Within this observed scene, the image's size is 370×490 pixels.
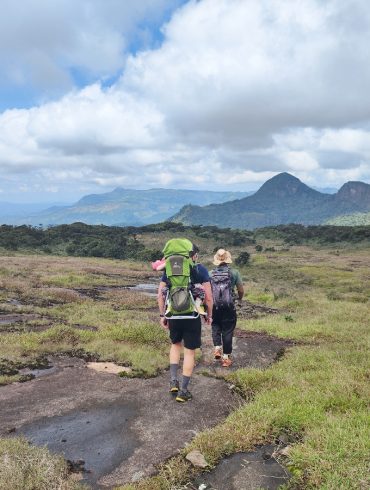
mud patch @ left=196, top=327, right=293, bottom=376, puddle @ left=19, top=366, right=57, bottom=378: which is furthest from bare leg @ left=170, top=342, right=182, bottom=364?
puddle @ left=19, top=366, right=57, bottom=378

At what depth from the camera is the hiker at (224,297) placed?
11.1 m

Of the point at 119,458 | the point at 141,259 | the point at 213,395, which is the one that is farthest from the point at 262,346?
the point at 141,259

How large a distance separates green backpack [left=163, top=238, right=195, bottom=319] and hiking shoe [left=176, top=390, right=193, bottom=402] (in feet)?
5.32

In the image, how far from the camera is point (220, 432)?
22.5 ft

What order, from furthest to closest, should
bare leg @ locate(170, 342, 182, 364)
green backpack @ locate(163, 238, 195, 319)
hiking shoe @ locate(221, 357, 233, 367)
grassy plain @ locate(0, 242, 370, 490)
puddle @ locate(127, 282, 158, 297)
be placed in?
puddle @ locate(127, 282, 158, 297) → hiking shoe @ locate(221, 357, 233, 367) → bare leg @ locate(170, 342, 182, 364) → green backpack @ locate(163, 238, 195, 319) → grassy plain @ locate(0, 242, 370, 490)

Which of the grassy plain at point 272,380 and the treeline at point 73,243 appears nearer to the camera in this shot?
the grassy plain at point 272,380

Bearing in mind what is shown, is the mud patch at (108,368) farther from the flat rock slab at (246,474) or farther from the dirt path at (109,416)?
the flat rock slab at (246,474)

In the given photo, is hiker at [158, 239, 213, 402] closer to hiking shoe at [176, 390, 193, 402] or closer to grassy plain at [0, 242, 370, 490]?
hiking shoe at [176, 390, 193, 402]

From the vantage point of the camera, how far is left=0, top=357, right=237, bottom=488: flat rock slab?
6.59 metres

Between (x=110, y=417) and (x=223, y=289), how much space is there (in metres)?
4.46

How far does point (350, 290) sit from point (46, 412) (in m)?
39.9

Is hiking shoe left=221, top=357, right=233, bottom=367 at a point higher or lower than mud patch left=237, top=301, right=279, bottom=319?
higher

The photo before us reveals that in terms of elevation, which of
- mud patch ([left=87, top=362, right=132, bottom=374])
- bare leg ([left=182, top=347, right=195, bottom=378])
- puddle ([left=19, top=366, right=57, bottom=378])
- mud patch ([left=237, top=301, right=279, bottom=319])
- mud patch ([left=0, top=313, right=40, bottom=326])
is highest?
bare leg ([left=182, top=347, right=195, bottom=378])

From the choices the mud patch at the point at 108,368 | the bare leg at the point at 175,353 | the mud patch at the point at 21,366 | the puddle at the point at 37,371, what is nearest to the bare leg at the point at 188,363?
the bare leg at the point at 175,353
